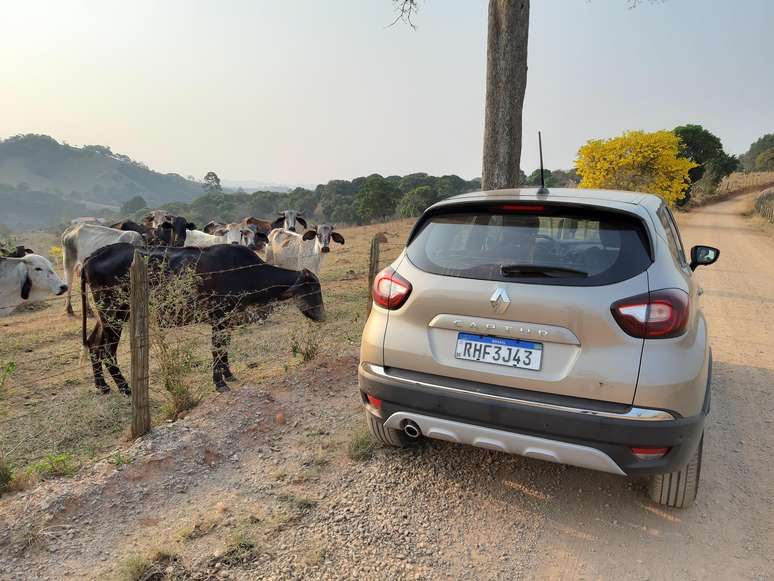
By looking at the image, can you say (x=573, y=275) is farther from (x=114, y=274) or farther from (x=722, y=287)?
(x=722, y=287)

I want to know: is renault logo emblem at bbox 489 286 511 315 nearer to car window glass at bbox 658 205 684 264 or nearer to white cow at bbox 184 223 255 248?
car window glass at bbox 658 205 684 264

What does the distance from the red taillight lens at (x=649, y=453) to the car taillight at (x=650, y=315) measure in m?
0.56

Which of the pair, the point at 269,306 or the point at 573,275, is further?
the point at 269,306

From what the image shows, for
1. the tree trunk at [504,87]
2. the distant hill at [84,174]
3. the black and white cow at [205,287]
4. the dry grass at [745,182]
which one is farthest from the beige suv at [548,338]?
the distant hill at [84,174]

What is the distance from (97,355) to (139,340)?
2504 mm

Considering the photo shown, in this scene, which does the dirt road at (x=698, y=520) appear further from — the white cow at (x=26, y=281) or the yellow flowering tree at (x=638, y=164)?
the yellow flowering tree at (x=638, y=164)

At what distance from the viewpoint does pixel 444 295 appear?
2.73 meters

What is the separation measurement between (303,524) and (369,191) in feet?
132

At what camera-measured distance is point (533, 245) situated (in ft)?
8.96

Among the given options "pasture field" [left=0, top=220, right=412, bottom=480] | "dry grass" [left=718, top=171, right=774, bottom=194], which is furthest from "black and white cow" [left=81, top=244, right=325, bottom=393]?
"dry grass" [left=718, top=171, right=774, bottom=194]

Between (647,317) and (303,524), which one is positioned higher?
(647,317)

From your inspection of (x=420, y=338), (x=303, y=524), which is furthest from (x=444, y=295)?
(x=303, y=524)

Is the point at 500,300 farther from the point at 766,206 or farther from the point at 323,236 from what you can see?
the point at 766,206

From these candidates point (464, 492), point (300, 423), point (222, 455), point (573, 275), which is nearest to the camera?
point (573, 275)
